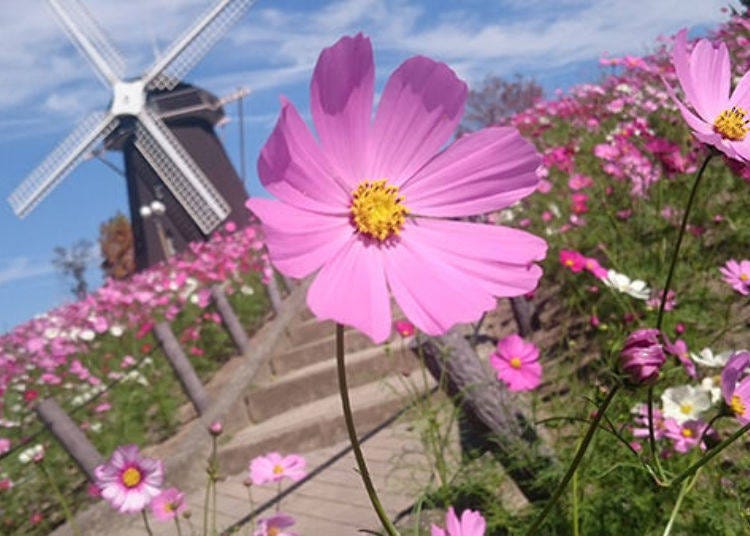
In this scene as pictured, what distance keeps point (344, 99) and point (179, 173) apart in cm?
1414

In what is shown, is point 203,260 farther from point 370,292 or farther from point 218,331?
point 370,292

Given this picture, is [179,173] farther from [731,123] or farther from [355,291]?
[355,291]

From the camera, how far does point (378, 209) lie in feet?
1.79

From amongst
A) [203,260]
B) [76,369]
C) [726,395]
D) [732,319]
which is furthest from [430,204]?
[203,260]

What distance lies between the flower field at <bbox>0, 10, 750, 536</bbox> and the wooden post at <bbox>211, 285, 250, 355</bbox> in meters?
0.23

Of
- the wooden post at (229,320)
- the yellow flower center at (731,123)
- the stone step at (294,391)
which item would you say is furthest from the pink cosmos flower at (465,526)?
the wooden post at (229,320)

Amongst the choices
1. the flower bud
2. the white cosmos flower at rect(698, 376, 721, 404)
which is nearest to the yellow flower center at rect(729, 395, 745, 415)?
the flower bud

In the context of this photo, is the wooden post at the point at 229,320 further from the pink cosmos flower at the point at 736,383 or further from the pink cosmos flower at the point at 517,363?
the pink cosmos flower at the point at 736,383

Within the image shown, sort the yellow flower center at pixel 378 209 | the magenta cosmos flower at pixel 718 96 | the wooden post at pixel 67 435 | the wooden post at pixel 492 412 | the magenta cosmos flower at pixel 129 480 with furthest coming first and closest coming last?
the wooden post at pixel 67 435 < the wooden post at pixel 492 412 < the magenta cosmos flower at pixel 129 480 < the magenta cosmos flower at pixel 718 96 < the yellow flower center at pixel 378 209

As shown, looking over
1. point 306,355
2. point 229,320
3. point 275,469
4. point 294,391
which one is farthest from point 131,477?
point 229,320

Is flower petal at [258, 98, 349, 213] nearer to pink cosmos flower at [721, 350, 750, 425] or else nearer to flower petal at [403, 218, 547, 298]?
flower petal at [403, 218, 547, 298]

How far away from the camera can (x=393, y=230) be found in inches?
22.0

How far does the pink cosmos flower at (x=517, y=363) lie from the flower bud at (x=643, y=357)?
105 cm

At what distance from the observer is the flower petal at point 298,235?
45 cm
